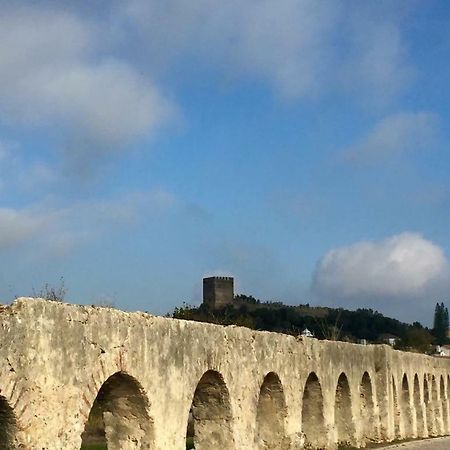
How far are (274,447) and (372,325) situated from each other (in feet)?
289

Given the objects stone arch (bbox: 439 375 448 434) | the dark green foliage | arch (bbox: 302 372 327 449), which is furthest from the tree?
arch (bbox: 302 372 327 449)

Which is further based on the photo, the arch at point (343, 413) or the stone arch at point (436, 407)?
the stone arch at point (436, 407)

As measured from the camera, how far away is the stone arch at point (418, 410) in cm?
2498

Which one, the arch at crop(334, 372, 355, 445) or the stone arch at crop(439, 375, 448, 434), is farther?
the stone arch at crop(439, 375, 448, 434)

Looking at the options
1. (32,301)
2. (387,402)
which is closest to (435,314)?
(387,402)

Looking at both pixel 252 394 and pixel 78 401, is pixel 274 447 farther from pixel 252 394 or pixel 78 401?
pixel 78 401

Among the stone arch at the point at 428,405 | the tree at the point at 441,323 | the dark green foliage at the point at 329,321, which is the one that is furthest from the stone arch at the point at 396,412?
the tree at the point at 441,323

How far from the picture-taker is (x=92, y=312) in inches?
306

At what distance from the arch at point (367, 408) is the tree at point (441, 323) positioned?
296 feet

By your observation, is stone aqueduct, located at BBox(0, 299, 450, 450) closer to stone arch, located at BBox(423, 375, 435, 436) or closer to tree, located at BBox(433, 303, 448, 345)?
stone arch, located at BBox(423, 375, 435, 436)

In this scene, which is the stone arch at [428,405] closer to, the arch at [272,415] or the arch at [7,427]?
the arch at [272,415]

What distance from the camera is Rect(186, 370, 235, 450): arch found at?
10.9m

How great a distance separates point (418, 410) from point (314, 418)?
12.0m

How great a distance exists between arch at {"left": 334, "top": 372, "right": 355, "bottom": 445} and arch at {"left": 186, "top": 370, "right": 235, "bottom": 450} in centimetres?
693
